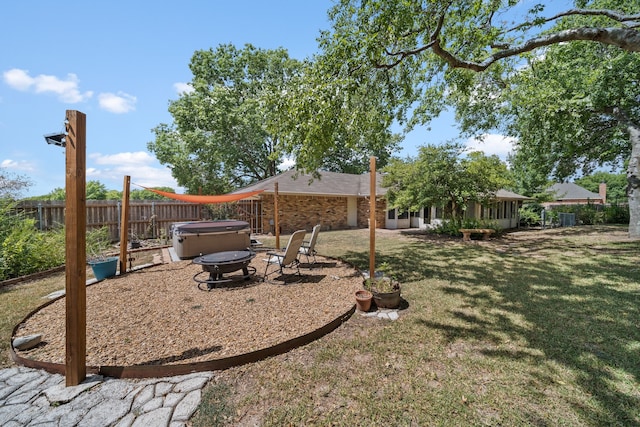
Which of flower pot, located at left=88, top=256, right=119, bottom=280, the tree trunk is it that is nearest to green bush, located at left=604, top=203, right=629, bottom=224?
the tree trunk

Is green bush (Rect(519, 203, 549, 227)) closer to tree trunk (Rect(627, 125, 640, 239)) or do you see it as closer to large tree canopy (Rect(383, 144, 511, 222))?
tree trunk (Rect(627, 125, 640, 239))

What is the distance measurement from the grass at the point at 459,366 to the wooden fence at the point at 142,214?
524 cm

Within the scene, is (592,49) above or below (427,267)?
above

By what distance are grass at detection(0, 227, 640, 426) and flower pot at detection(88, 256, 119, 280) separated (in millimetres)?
728

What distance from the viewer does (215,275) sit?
5.38 metres

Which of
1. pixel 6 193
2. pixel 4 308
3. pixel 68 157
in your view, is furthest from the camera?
pixel 6 193

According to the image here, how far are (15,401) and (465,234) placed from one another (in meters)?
13.4

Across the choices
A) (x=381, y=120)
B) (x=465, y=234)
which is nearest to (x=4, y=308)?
(x=381, y=120)

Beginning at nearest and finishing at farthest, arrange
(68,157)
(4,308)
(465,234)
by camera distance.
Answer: (68,157)
(4,308)
(465,234)

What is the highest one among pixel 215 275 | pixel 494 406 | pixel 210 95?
pixel 210 95

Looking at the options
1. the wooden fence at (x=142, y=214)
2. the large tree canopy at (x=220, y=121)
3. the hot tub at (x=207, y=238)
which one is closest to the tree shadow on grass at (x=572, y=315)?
the hot tub at (x=207, y=238)

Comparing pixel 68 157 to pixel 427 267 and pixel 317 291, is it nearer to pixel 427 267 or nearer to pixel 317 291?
pixel 317 291

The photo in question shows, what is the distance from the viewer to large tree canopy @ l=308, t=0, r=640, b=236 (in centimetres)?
534

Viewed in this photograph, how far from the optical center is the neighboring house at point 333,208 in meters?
14.6
